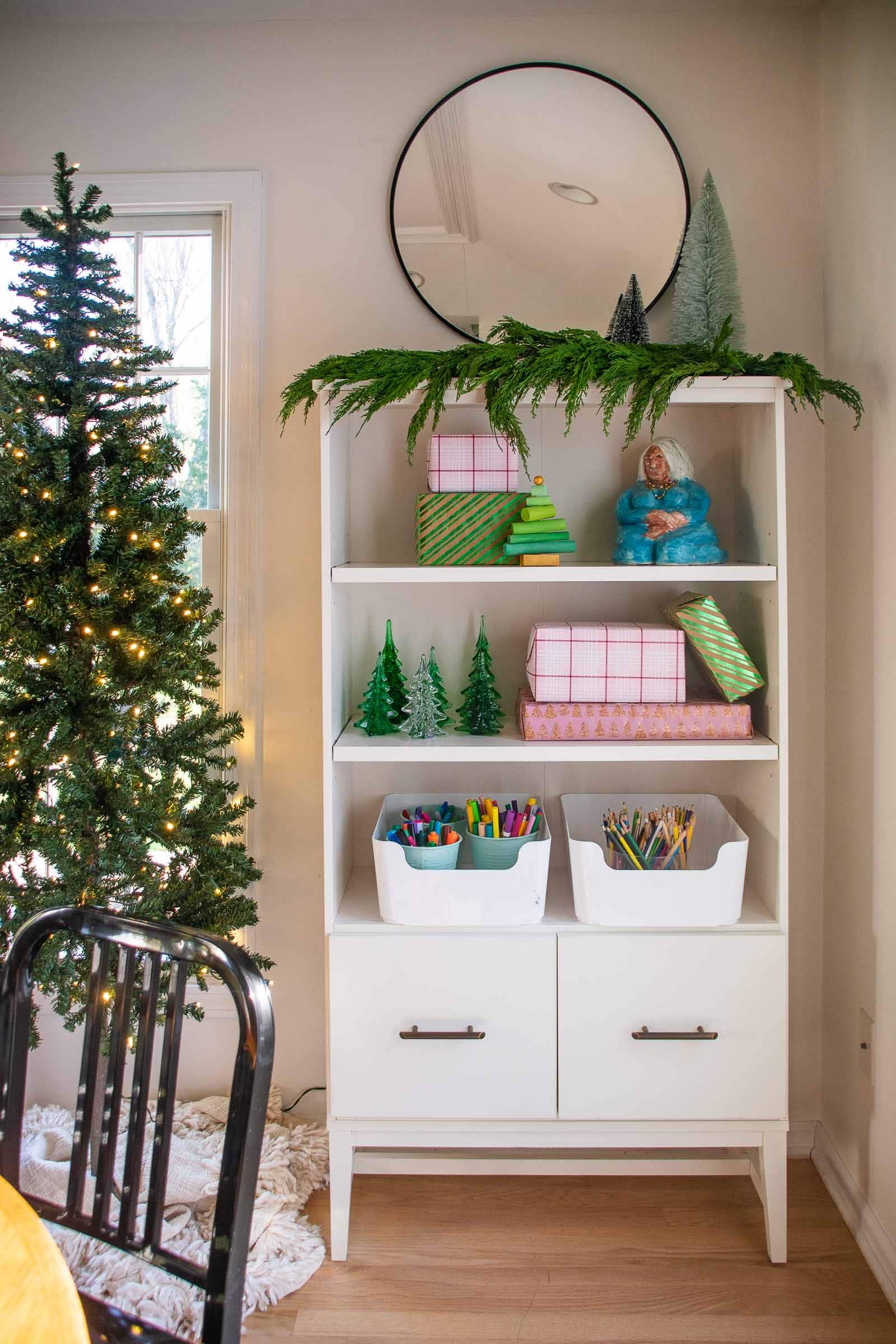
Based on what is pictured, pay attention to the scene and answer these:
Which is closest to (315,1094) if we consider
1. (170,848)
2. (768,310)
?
(170,848)

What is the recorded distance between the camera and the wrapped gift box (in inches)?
70.8

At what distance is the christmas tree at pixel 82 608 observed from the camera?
5.48 feet

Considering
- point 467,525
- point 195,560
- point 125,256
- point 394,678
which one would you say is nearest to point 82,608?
point 195,560

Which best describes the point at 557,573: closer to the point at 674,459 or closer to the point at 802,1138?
the point at 674,459

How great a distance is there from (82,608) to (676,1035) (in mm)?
1345

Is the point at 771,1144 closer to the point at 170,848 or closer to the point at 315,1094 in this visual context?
the point at 315,1094

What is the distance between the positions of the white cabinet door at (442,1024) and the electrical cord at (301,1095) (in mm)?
455

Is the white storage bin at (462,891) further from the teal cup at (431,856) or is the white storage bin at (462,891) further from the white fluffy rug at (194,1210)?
the white fluffy rug at (194,1210)

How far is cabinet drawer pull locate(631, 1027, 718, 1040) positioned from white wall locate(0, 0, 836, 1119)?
1.59 ft

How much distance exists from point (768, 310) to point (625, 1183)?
1.93 m

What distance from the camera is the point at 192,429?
7.12 feet

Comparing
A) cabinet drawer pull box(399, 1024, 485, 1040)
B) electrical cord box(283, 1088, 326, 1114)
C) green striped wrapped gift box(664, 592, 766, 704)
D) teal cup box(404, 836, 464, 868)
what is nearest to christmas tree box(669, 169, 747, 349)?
green striped wrapped gift box(664, 592, 766, 704)

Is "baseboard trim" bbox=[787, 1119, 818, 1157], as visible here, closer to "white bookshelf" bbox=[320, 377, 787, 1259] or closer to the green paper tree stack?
"white bookshelf" bbox=[320, 377, 787, 1259]

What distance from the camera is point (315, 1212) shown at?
1927 mm
